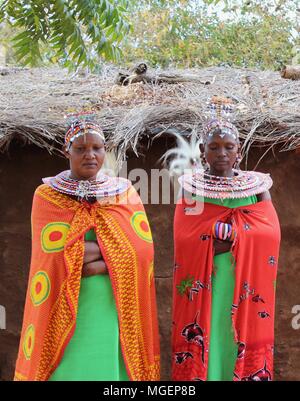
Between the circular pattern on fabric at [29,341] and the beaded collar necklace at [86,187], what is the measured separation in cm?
84

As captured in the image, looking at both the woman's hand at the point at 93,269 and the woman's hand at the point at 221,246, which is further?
the woman's hand at the point at 221,246

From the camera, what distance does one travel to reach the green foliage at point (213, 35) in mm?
12391

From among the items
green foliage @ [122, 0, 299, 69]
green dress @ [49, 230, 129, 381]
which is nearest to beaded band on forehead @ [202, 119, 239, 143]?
green dress @ [49, 230, 129, 381]

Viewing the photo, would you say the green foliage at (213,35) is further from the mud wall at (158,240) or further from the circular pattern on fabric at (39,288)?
the circular pattern on fabric at (39,288)

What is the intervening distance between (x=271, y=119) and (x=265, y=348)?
1964 millimetres

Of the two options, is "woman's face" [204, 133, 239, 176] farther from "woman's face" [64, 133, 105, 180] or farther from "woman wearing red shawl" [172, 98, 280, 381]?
"woman's face" [64, 133, 105, 180]

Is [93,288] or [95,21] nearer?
[93,288]

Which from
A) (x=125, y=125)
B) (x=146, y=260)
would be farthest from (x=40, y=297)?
(x=125, y=125)

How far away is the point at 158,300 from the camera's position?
5500mm

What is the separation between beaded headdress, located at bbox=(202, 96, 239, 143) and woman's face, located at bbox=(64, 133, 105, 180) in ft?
2.34

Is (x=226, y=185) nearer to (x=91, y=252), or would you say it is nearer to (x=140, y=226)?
(x=140, y=226)

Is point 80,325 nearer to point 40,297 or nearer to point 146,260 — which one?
point 40,297

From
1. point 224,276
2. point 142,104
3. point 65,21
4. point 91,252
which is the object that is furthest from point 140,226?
point 142,104

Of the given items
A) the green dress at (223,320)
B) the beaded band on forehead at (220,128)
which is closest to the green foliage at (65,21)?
the beaded band on forehead at (220,128)
